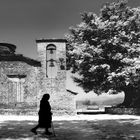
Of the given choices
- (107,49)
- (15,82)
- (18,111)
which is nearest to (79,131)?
(18,111)

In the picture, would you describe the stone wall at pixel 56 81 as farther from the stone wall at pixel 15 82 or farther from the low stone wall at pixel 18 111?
the low stone wall at pixel 18 111

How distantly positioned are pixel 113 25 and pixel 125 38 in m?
1.89

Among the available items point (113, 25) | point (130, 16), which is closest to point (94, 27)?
point (113, 25)

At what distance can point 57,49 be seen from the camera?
30.0m

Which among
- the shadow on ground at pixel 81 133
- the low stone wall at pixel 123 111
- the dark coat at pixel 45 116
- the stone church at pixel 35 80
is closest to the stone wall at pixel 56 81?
the stone church at pixel 35 80

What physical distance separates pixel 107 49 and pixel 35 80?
→ 8.22 m

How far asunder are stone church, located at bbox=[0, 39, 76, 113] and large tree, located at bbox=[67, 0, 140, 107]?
96.7 inches

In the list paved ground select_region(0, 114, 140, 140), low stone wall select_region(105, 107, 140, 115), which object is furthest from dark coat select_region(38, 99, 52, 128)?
low stone wall select_region(105, 107, 140, 115)

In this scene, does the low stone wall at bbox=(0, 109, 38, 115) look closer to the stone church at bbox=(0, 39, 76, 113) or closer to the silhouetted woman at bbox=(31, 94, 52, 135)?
the stone church at bbox=(0, 39, 76, 113)

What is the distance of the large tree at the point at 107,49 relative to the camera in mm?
30219

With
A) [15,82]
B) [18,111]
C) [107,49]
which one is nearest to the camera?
[18,111]

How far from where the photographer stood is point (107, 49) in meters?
31.6

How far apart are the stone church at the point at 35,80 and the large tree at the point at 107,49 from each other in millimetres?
2456

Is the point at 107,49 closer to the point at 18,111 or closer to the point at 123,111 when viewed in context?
the point at 123,111
